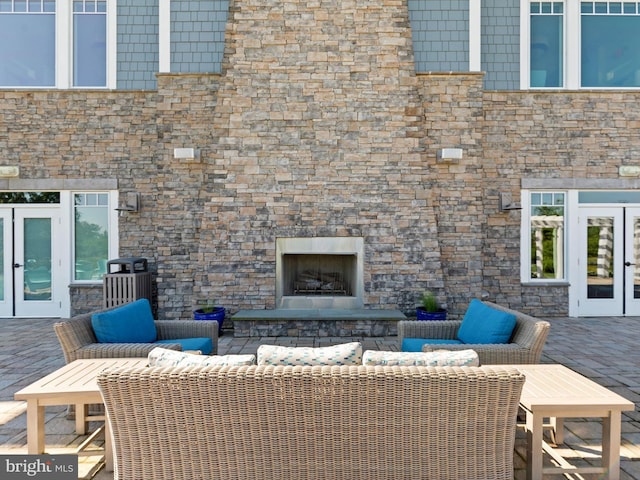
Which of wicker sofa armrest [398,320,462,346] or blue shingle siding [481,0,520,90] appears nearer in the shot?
wicker sofa armrest [398,320,462,346]

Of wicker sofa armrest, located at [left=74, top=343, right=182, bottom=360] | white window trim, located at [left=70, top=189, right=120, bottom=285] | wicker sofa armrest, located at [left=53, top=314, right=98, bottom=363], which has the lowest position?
wicker sofa armrest, located at [left=74, top=343, right=182, bottom=360]

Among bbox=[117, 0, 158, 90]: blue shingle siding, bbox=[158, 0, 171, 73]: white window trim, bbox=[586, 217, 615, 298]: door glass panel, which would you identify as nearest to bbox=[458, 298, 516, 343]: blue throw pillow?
bbox=[586, 217, 615, 298]: door glass panel

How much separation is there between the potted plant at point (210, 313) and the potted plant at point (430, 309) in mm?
2970

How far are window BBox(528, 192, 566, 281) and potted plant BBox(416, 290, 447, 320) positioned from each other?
2.34 m

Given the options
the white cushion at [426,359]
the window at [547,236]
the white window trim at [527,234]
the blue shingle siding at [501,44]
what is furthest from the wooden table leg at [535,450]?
the blue shingle siding at [501,44]

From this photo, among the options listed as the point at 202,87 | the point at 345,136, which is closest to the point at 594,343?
the point at 345,136

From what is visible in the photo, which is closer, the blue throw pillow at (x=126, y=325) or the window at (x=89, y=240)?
the blue throw pillow at (x=126, y=325)

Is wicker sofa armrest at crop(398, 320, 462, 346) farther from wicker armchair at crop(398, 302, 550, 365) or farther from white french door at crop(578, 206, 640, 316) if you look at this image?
white french door at crop(578, 206, 640, 316)

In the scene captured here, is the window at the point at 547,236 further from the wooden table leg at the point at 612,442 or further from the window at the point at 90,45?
the window at the point at 90,45

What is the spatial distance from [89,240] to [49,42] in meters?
3.68

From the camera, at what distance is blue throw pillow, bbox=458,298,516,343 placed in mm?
3592

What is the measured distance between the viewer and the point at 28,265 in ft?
24.5

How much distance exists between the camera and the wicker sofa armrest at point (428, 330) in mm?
4196

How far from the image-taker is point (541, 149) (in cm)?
728
